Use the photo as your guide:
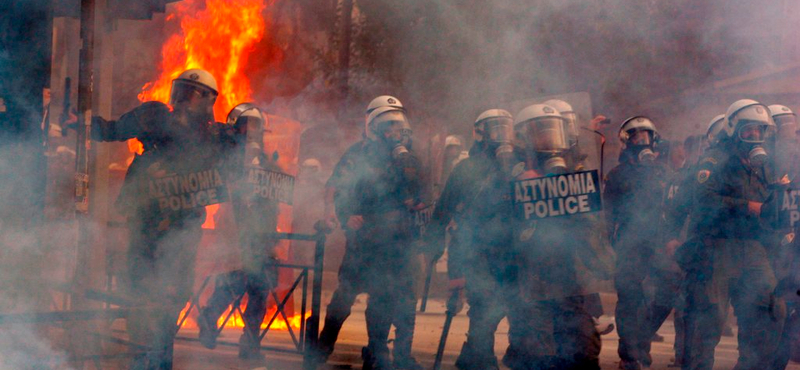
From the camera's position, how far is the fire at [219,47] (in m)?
8.39

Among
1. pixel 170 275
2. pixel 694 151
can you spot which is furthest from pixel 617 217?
pixel 170 275

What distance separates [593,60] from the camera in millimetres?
9211

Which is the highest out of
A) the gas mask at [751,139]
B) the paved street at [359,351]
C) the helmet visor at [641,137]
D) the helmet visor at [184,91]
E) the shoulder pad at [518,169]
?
the helmet visor at [184,91]

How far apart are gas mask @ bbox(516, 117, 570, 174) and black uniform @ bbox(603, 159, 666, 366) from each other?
64.0 inches

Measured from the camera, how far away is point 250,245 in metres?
5.66

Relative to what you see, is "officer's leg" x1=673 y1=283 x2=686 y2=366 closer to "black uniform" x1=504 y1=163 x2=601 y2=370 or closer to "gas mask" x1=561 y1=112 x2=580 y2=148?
"gas mask" x1=561 y1=112 x2=580 y2=148

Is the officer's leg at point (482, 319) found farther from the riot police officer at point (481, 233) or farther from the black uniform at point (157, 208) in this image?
the black uniform at point (157, 208)

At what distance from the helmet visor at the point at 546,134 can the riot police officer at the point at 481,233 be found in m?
0.27

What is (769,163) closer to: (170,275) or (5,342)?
(170,275)

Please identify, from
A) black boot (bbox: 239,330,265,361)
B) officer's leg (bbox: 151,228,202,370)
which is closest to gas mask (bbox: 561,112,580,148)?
officer's leg (bbox: 151,228,202,370)

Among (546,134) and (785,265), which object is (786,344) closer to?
(785,265)

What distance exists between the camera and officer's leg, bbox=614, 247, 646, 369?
518cm

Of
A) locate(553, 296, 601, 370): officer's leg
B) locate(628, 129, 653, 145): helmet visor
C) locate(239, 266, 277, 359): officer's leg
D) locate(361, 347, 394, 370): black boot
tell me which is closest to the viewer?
locate(553, 296, 601, 370): officer's leg

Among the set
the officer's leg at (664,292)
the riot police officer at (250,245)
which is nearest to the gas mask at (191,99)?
the riot police officer at (250,245)
